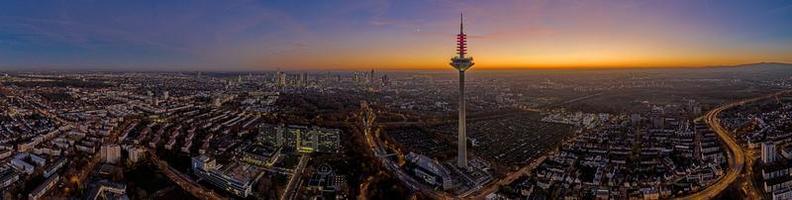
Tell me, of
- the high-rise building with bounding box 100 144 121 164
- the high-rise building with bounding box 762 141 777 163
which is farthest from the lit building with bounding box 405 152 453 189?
the high-rise building with bounding box 762 141 777 163

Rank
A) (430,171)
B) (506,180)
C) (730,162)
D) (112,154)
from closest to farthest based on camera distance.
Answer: (506,180)
(430,171)
(112,154)
(730,162)

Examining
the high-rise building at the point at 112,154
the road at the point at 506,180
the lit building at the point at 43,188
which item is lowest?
the road at the point at 506,180

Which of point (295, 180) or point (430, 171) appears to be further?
point (430, 171)

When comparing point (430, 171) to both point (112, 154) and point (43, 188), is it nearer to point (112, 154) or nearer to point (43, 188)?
point (112, 154)

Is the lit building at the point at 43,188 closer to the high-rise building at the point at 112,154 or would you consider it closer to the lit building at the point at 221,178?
the high-rise building at the point at 112,154

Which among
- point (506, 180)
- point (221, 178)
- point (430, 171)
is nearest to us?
point (221, 178)

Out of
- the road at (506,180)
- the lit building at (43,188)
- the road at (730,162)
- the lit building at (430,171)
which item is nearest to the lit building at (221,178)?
the lit building at (43,188)

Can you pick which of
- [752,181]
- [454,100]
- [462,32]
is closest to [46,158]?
[462,32]

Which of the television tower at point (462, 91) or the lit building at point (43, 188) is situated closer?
the lit building at point (43, 188)

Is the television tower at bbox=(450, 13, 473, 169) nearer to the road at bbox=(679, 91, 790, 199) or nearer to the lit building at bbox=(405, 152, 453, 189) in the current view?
the lit building at bbox=(405, 152, 453, 189)

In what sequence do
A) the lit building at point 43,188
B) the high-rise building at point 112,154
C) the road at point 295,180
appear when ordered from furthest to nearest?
the high-rise building at point 112,154
the road at point 295,180
the lit building at point 43,188

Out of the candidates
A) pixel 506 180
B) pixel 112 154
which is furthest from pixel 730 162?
pixel 112 154
